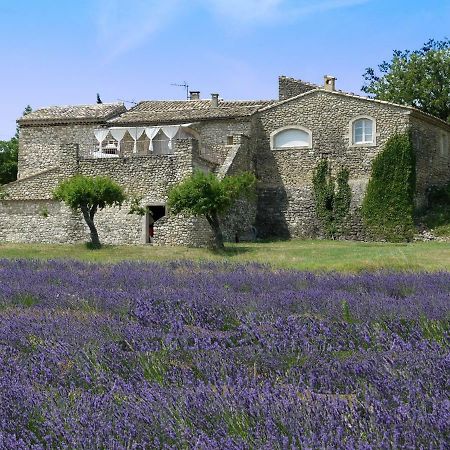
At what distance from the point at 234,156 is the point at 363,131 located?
4582mm

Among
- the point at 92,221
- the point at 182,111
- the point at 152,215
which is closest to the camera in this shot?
the point at 92,221

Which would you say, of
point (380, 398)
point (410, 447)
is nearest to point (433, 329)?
point (380, 398)

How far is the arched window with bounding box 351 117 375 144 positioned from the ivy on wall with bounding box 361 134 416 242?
0.72 meters

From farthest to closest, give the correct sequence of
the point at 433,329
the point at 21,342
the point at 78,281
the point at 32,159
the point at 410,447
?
the point at 32,159 → the point at 78,281 → the point at 433,329 → the point at 21,342 → the point at 410,447

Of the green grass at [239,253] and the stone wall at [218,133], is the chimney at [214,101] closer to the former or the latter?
the stone wall at [218,133]

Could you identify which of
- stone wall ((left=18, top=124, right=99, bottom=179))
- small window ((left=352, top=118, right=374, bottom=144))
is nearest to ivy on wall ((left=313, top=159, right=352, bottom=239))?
small window ((left=352, top=118, right=374, bottom=144))

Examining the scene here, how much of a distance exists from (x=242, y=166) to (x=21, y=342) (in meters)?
19.3

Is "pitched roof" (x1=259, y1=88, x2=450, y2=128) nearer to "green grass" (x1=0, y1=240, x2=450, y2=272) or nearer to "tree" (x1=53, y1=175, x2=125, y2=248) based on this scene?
"green grass" (x1=0, y1=240, x2=450, y2=272)

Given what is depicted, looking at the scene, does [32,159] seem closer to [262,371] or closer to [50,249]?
[50,249]

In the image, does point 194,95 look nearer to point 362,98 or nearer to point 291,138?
point 291,138

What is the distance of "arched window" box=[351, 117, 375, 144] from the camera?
2369 centimetres

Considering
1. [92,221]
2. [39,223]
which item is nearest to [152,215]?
[92,221]

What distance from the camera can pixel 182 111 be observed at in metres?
26.0

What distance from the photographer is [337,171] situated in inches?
952
